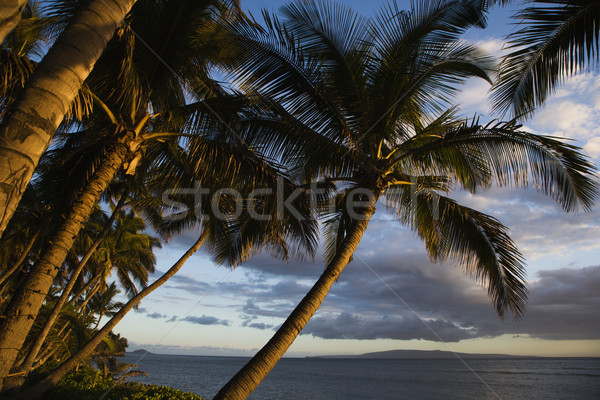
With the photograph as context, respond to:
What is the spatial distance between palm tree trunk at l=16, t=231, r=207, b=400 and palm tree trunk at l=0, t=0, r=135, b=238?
8174mm

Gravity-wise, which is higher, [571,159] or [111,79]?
[111,79]

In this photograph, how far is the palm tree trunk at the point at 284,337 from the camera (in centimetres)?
413

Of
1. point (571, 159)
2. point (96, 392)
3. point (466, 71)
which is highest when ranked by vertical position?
point (466, 71)

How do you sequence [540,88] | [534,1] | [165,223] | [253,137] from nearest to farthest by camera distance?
[534,1] → [540,88] → [253,137] → [165,223]

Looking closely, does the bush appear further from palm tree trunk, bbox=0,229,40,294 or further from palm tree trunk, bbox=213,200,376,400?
palm tree trunk, bbox=0,229,40,294

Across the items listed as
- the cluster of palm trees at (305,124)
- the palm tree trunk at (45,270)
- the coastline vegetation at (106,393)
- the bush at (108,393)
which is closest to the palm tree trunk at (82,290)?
the coastline vegetation at (106,393)

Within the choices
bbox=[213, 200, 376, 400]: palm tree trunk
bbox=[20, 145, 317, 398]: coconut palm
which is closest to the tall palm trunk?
bbox=[20, 145, 317, 398]: coconut palm

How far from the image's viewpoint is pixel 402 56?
21.6ft

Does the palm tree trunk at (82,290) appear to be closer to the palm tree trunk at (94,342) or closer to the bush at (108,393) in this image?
the palm tree trunk at (94,342)

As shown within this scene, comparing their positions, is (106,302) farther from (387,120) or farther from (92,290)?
(387,120)

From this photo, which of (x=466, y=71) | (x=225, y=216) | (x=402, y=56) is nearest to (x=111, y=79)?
(x=225, y=216)

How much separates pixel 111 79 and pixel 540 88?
6346mm

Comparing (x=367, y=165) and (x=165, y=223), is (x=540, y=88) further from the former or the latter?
(x=165, y=223)

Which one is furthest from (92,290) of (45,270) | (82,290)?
(45,270)
